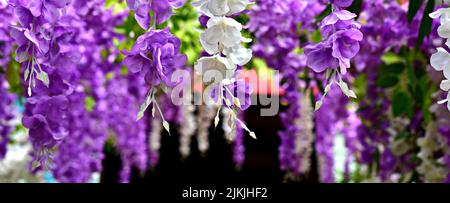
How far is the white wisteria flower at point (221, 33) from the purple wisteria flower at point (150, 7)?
0.53 feet

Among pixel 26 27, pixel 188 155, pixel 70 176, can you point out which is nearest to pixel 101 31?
pixel 70 176

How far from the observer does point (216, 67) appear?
1220 millimetres

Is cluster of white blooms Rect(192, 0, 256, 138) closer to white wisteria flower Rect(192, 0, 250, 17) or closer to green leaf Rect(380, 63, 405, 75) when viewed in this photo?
white wisteria flower Rect(192, 0, 250, 17)

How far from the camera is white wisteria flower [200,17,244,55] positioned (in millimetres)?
1212

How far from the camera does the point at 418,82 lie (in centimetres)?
267

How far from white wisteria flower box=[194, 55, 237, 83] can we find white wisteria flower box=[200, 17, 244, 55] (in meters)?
0.02

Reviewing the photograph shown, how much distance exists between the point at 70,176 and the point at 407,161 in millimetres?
1795

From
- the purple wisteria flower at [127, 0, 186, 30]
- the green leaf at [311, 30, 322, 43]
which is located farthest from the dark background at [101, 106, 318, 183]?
the purple wisteria flower at [127, 0, 186, 30]

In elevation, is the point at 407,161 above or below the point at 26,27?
below

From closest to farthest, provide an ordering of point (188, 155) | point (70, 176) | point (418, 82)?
point (418, 82)
point (70, 176)
point (188, 155)

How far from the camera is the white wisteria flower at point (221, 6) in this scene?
46.9 inches
